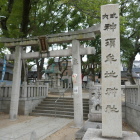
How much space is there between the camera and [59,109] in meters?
11.0

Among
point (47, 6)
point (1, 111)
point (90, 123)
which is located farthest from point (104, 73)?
point (47, 6)

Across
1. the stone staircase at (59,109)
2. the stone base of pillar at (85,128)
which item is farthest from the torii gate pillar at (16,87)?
the stone base of pillar at (85,128)

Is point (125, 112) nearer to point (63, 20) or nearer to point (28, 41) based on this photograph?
point (28, 41)

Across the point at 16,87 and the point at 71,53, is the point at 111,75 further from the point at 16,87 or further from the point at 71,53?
the point at 16,87

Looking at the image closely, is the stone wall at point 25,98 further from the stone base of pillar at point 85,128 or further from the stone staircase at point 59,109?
the stone base of pillar at point 85,128

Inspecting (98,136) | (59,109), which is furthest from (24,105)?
(98,136)

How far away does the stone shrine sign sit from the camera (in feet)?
13.1

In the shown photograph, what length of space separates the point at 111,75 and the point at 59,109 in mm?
7626

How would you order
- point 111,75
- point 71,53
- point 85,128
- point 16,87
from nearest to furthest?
1. point 111,75
2. point 85,128
3. point 71,53
4. point 16,87

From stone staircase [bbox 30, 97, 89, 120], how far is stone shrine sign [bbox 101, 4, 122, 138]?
5990mm

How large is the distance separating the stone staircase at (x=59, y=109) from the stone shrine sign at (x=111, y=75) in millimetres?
5990

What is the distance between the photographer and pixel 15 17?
10.0 metres

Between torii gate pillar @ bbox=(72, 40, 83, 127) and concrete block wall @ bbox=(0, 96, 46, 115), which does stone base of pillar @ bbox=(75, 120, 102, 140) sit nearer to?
torii gate pillar @ bbox=(72, 40, 83, 127)

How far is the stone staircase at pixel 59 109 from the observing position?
34.0 ft
